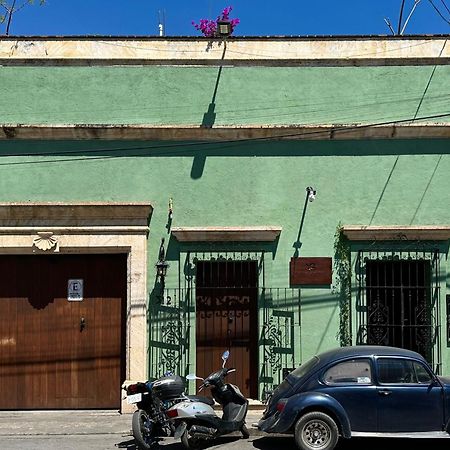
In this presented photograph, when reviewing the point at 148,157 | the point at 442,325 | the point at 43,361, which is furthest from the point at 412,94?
the point at 43,361

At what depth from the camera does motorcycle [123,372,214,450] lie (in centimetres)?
833

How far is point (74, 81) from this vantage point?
1081cm

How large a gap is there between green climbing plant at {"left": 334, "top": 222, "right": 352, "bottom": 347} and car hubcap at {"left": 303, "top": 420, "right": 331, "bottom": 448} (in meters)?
2.62

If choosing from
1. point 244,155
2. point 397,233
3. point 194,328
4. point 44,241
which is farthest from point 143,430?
point 397,233

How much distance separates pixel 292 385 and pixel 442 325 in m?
3.45

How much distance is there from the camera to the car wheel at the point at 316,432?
8.06m

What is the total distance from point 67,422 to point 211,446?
258cm

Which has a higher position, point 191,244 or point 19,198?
point 19,198

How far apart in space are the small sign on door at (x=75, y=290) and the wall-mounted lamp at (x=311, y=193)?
405cm

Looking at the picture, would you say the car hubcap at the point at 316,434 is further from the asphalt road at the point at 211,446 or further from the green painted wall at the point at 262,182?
the green painted wall at the point at 262,182

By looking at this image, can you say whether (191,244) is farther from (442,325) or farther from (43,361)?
(442,325)

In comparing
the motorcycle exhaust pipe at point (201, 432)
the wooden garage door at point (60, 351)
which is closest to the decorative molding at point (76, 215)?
the wooden garage door at point (60, 351)

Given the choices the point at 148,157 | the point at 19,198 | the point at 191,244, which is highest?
the point at 148,157

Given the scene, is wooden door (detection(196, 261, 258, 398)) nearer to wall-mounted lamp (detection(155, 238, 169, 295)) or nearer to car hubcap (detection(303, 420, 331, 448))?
wall-mounted lamp (detection(155, 238, 169, 295))
